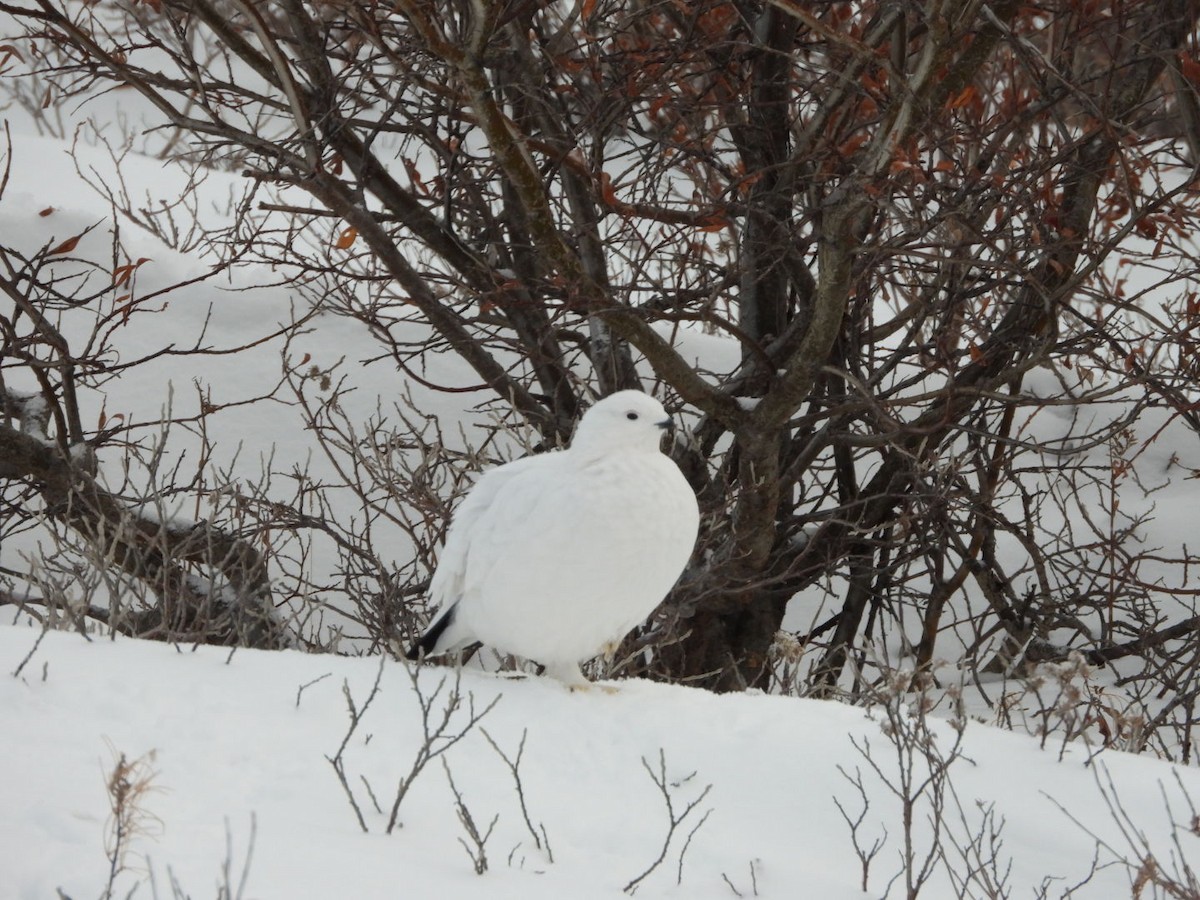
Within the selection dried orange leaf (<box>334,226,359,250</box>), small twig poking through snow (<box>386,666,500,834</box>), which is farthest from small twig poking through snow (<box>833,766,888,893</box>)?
dried orange leaf (<box>334,226,359,250</box>)

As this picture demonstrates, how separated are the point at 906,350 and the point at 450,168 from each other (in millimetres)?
2007

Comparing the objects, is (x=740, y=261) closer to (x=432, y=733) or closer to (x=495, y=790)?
(x=432, y=733)

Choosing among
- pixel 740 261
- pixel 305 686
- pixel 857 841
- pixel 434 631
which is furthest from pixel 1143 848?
pixel 740 261

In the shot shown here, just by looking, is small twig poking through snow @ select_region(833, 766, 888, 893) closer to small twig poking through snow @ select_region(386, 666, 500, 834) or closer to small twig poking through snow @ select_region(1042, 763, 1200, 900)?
small twig poking through snow @ select_region(1042, 763, 1200, 900)

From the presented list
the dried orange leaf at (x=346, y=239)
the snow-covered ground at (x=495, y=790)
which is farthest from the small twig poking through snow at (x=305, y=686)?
the dried orange leaf at (x=346, y=239)

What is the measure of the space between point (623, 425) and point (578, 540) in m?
0.36

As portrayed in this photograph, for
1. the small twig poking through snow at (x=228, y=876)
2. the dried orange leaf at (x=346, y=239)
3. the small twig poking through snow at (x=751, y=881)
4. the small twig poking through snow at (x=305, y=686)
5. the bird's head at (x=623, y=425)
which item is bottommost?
the small twig poking through snow at (x=228, y=876)

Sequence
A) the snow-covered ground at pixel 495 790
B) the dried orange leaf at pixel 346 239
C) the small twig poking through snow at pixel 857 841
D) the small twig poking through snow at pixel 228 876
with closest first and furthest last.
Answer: the small twig poking through snow at pixel 228 876, the snow-covered ground at pixel 495 790, the small twig poking through snow at pixel 857 841, the dried orange leaf at pixel 346 239

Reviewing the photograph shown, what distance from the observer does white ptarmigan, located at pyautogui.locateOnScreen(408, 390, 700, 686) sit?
325cm

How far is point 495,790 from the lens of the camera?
8.75 feet

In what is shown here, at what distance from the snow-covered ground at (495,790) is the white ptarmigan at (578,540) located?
7.4 inches

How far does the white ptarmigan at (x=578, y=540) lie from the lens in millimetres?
3246

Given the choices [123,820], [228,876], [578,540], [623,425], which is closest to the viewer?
[228,876]

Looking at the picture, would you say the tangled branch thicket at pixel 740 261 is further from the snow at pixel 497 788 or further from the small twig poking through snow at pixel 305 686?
the small twig poking through snow at pixel 305 686
